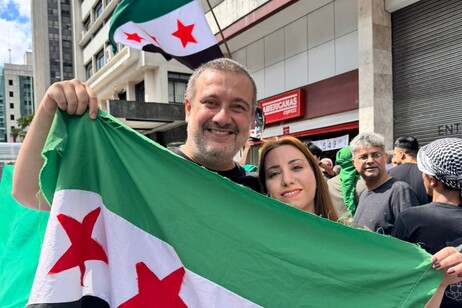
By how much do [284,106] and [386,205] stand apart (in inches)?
345

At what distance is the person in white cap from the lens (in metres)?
2.24

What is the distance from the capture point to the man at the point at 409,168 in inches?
152

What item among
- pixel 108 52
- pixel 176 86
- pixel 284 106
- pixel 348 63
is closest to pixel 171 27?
pixel 348 63

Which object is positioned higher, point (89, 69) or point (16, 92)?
point (16, 92)

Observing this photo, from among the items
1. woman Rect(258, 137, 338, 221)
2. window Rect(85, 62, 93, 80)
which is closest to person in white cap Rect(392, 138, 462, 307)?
woman Rect(258, 137, 338, 221)

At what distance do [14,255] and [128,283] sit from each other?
194 cm

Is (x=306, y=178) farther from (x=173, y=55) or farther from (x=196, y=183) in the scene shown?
(x=173, y=55)

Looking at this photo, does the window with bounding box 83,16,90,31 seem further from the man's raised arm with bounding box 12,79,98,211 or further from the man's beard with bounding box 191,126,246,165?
the man's raised arm with bounding box 12,79,98,211

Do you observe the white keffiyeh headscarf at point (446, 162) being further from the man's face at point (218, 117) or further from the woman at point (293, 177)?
the man's face at point (218, 117)

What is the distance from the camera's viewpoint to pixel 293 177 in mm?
2084

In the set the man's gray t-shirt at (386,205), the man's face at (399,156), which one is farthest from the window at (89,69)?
the man's gray t-shirt at (386,205)

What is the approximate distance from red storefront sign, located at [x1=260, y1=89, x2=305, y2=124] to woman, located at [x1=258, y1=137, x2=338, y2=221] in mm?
9114

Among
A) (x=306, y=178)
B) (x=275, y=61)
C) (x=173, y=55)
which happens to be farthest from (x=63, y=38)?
(x=306, y=178)

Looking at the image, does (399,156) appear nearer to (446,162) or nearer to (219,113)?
(446,162)
